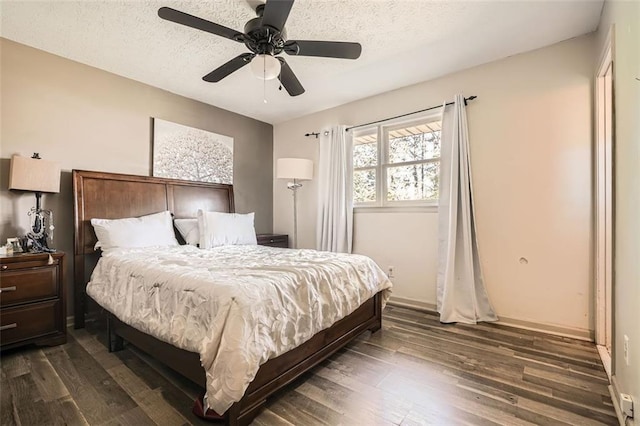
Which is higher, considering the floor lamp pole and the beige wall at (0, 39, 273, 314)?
the beige wall at (0, 39, 273, 314)

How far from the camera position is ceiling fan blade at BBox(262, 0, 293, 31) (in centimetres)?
160

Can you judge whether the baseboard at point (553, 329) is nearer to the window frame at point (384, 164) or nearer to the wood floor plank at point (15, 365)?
the window frame at point (384, 164)

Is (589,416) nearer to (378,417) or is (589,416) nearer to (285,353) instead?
(378,417)

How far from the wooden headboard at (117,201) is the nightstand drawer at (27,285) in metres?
0.39

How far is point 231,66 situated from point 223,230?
5.64ft

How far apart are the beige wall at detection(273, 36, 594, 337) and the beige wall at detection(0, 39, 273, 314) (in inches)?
127

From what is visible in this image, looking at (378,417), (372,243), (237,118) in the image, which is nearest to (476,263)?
(372,243)

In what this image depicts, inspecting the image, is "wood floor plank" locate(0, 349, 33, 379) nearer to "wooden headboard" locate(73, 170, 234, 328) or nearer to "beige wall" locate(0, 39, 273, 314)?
"wooden headboard" locate(73, 170, 234, 328)

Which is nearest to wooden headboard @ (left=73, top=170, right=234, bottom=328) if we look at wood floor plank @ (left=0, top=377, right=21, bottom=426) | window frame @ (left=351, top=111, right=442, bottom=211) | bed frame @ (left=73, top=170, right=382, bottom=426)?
bed frame @ (left=73, top=170, right=382, bottom=426)

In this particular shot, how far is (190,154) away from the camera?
3.79 meters

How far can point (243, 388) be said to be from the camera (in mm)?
1316

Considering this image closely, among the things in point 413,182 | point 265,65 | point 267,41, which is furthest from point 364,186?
point 267,41

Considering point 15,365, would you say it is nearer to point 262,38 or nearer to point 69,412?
point 69,412

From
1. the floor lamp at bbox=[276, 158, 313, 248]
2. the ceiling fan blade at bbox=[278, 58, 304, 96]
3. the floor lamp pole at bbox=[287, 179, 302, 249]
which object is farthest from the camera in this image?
the floor lamp pole at bbox=[287, 179, 302, 249]
